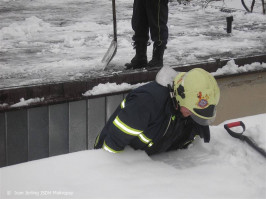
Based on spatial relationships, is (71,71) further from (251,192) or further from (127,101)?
(251,192)

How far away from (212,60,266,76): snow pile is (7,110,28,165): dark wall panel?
216cm

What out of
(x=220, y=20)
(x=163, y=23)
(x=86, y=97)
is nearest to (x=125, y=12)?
(x=220, y=20)

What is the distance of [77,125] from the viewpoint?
3715 mm

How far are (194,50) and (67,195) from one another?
3.32 metres

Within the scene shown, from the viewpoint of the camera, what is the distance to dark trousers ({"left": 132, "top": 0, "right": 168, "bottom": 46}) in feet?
12.4

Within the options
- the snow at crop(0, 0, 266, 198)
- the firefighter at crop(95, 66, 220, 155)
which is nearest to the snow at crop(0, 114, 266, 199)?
the snow at crop(0, 0, 266, 198)

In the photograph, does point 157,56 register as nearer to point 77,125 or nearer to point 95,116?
point 95,116

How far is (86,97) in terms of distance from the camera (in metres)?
3.52

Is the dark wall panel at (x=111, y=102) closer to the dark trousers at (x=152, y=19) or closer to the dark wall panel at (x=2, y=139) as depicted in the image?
the dark trousers at (x=152, y=19)

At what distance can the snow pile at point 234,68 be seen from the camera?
14.0ft

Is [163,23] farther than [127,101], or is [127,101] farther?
[163,23]

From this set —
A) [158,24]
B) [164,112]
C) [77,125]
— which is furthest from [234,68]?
[164,112]

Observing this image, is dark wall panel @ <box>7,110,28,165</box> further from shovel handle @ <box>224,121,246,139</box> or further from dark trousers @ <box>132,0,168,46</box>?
shovel handle @ <box>224,121,246,139</box>

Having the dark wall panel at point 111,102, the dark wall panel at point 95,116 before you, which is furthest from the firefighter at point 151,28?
the dark wall panel at point 95,116
